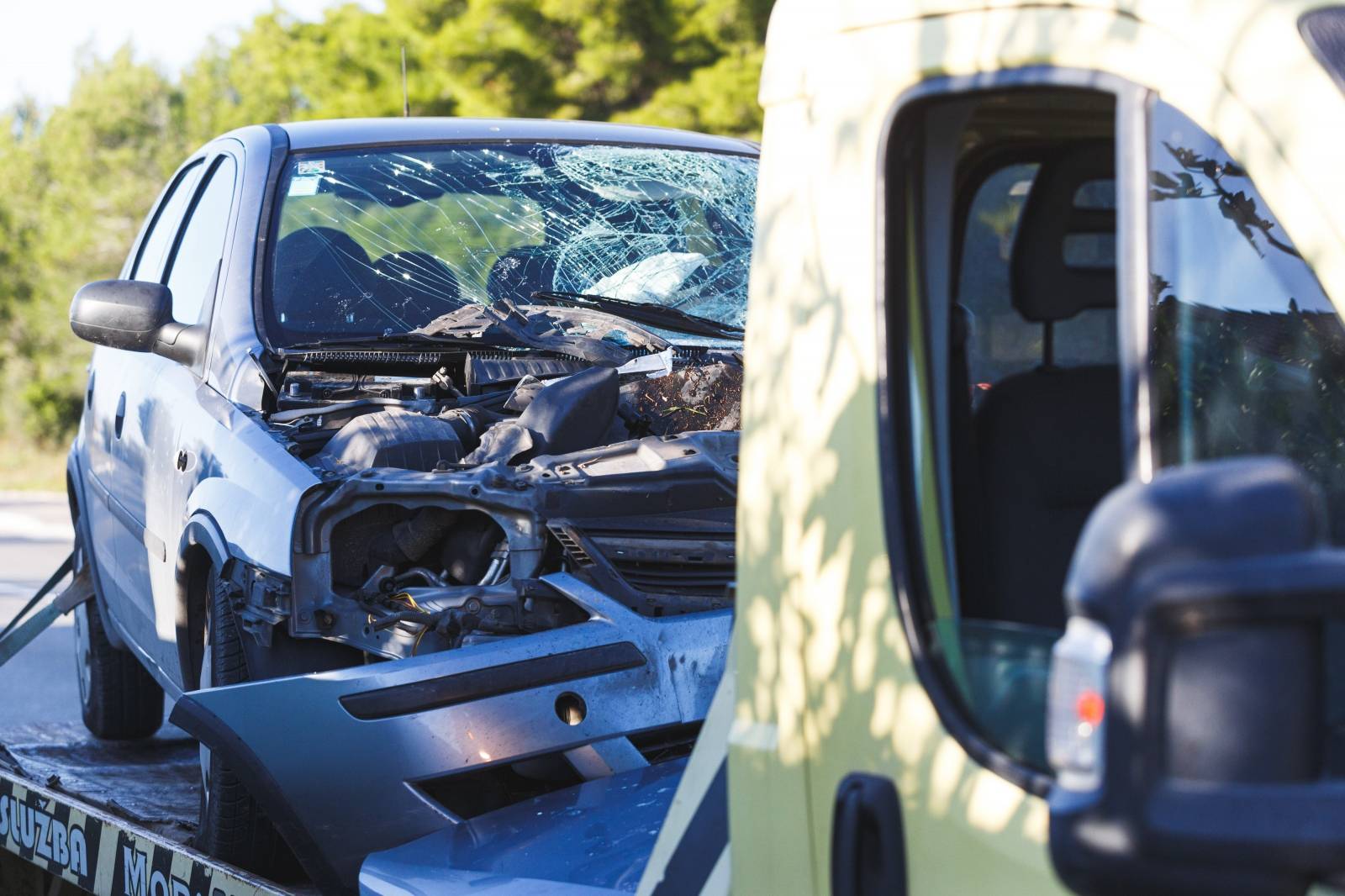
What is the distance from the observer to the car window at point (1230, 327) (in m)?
1.54

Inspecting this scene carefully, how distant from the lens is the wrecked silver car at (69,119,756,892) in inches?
123

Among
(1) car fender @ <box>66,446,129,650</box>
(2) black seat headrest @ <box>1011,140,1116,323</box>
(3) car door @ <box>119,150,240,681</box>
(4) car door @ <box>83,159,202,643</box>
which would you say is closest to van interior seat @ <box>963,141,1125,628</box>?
(2) black seat headrest @ <box>1011,140,1116,323</box>

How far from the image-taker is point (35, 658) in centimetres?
958

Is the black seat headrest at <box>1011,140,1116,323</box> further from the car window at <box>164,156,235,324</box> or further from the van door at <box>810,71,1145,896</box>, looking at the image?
the car window at <box>164,156,235,324</box>

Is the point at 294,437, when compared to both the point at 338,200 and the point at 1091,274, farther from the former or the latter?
the point at 1091,274

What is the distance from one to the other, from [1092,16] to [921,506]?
0.51 metres

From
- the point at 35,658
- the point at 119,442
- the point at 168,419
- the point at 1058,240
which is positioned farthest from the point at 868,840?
the point at 35,658

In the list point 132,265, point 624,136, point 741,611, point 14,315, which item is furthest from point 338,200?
point 14,315

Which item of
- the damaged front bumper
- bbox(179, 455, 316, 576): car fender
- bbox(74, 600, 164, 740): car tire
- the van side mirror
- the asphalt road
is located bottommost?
the asphalt road

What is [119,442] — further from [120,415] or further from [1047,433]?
[1047,433]

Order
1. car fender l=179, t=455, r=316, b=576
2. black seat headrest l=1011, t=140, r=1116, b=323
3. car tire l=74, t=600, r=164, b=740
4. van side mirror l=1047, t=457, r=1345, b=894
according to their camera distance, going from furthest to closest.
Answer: car tire l=74, t=600, r=164, b=740
car fender l=179, t=455, r=316, b=576
black seat headrest l=1011, t=140, r=1116, b=323
van side mirror l=1047, t=457, r=1345, b=894

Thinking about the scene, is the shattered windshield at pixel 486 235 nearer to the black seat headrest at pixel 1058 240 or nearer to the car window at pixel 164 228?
the car window at pixel 164 228

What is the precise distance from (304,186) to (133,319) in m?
0.62

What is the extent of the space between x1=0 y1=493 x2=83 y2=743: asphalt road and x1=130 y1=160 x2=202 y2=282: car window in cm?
158
